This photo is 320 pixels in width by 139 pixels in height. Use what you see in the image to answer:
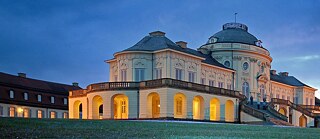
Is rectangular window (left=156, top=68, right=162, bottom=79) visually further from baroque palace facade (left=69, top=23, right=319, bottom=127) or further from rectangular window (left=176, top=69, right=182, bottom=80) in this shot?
rectangular window (left=176, top=69, right=182, bottom=80)

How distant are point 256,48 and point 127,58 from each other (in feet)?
63.5

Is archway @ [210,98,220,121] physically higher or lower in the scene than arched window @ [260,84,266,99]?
lower

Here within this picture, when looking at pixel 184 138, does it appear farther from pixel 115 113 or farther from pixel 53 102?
pixel 53 102

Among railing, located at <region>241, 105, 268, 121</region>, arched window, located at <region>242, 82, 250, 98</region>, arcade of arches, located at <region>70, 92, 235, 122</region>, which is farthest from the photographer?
arched window, located at <region>242, 82, 250, 98</region>

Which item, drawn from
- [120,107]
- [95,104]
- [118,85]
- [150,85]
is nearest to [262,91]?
[120,107]

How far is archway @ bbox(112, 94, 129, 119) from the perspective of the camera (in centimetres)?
4491

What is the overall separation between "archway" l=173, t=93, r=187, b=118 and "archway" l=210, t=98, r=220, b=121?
4.81 m

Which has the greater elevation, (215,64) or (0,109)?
(215,64)

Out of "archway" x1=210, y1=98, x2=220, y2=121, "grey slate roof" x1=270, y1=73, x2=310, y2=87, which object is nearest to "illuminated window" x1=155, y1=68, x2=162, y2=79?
"archway" x1=210, y1=98, x2=220, y2=121

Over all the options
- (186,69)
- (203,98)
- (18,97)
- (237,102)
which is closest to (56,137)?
(203,98)

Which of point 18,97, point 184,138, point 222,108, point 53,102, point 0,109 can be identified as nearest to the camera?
point 184,138

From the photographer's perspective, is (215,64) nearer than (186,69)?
No

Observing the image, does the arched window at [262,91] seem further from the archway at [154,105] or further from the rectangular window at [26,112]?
the rectangular window at [26,112]

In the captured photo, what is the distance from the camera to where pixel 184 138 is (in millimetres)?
16562
